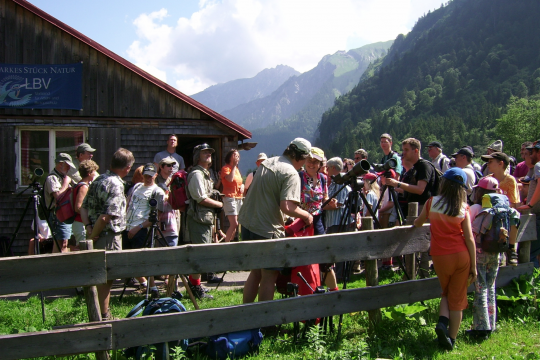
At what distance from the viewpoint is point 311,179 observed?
18.6 feet

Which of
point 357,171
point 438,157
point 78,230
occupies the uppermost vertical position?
point 438,157

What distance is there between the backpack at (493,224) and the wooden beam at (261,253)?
659 millimetres

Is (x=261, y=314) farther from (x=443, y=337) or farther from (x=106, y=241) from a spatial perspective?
(x=106, y=241)

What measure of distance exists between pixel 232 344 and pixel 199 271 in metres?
0.73

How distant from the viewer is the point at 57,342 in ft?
9.70

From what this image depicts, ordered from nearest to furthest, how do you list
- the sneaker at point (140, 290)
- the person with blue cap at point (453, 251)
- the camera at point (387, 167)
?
1. the person with blue cap at point (453, 251)
2. the camera at point (387, 167)
3. the sneaker at point (140, 290)

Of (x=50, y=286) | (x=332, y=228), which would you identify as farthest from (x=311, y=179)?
(x=50, y=286)

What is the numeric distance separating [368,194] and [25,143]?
7.78m

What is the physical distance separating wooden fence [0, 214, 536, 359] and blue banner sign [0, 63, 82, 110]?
25.2ft

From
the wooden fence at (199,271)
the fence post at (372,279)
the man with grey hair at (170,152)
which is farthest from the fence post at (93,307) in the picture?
the man with grey hair at (170,152)

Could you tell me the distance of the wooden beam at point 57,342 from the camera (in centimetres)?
287

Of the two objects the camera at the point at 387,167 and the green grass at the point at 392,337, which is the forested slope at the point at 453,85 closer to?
the camera at the point at 387,167

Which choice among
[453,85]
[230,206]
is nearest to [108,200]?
[230,206]

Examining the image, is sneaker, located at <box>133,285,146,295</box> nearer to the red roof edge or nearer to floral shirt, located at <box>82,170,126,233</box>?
floral shirt, located at <box>82,170,126,233</box>
